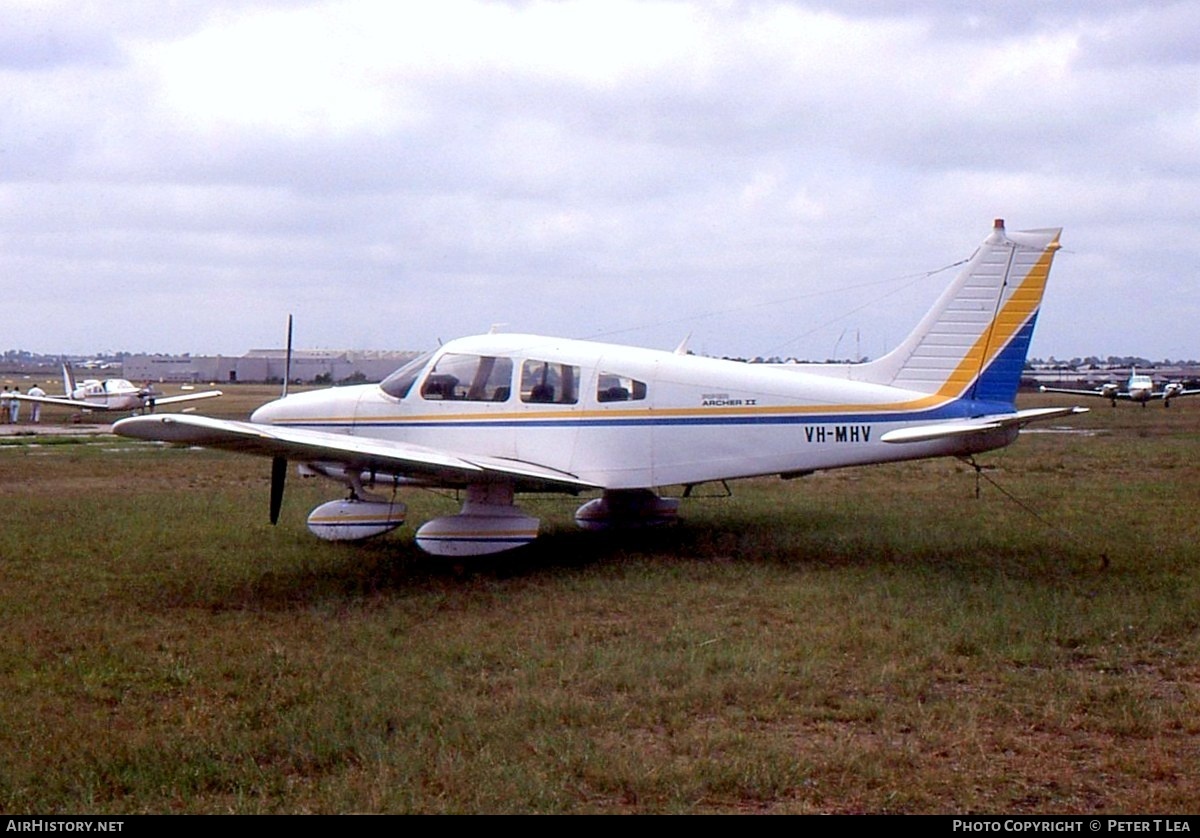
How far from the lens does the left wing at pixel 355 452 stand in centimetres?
847

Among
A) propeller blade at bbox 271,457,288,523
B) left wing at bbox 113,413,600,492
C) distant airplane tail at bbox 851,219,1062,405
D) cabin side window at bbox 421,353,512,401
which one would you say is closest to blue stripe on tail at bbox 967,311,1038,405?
distant airplane tail at bbox 851,219,1062,405

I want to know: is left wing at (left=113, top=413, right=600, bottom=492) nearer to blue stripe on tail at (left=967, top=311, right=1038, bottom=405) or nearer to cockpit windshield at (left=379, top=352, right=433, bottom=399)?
cockpit windshield at (left=379, top=352, right=433, bottom=399)

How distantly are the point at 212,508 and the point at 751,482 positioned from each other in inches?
312

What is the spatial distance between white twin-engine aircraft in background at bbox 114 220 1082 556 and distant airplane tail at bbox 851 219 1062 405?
0.01 meters

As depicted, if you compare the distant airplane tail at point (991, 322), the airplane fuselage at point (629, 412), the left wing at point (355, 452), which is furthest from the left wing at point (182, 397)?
the distant airplane tail at point (991, 322)

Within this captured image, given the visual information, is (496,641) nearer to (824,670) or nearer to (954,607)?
(824,670)

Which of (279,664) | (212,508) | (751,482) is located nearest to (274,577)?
(279,664)

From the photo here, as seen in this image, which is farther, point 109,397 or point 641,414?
point 109,397

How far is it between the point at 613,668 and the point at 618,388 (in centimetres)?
483

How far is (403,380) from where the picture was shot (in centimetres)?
1177

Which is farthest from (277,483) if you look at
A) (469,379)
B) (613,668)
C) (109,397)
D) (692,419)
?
(109,397)

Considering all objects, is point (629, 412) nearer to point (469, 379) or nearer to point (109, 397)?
point (469, 379)

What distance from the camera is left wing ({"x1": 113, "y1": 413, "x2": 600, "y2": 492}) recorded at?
8469mm

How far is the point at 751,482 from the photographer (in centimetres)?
1783
